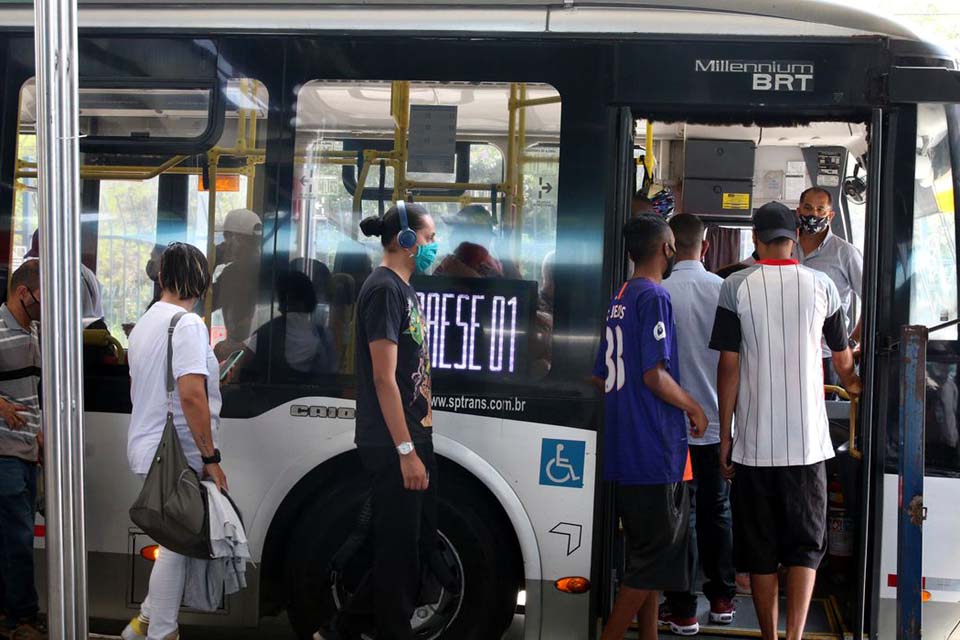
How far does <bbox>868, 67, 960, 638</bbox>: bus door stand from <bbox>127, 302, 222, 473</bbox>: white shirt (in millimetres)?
2689

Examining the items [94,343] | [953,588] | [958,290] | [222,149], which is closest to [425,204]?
[222,149]

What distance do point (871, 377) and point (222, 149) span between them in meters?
2.91

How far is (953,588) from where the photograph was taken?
13.9ft

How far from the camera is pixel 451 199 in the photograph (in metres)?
4.41

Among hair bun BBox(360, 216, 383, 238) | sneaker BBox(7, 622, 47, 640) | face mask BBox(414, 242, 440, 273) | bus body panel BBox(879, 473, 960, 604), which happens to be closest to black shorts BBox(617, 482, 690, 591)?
bus body panel BBox(879, 473, 960, 604)

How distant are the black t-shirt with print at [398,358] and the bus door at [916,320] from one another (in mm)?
1853

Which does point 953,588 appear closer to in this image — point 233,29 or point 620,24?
point 620,24

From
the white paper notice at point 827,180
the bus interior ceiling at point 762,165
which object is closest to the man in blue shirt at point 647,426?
the bus interior ceiling at point 762,165

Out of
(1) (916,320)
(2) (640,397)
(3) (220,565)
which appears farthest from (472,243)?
(1) (916,320)

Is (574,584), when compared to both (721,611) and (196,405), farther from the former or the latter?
(196,405)

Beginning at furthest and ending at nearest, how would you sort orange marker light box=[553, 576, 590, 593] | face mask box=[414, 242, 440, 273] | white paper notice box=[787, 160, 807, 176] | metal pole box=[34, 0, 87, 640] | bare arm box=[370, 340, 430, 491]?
1. white paper notice box=[787, 160, 807, 176]
2. orange marker light box=[553, 576, 590, 593]
3. face mask box=[414, 242, 440, 273]
4. bare arm box=[370, 340, 430, 491]
5. metal pole box=[34, 0, 87, 640]

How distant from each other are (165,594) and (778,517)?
8.24 ft

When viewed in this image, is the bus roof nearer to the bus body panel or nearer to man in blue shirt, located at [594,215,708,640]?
man in blue shirt, located at [594,215,708,640]

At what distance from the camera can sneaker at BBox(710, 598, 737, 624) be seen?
492 cm
